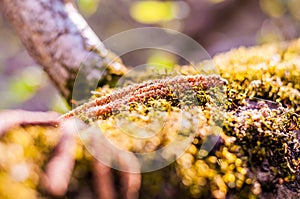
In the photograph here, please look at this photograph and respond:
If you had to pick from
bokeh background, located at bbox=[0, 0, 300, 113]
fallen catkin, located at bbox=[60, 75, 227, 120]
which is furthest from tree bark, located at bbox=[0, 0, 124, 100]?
bokeh background, located at bbox=[0, 0, 300, 113]

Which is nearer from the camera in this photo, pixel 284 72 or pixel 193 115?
pixel 193 115

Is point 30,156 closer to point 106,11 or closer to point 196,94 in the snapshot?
point 196,94

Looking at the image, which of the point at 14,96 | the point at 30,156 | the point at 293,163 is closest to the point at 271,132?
the point at 293,163

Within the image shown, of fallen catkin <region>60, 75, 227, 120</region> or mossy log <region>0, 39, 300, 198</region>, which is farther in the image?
fallen catkin <region>60, 75, 227, 120</region>

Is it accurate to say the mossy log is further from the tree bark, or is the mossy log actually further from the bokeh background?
the bokeh background

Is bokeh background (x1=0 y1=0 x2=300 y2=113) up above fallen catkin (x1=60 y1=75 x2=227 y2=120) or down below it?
below

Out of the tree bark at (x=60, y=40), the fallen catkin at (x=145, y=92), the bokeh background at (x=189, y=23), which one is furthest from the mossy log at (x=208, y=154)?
the bokeh background at (x=189, y=23)

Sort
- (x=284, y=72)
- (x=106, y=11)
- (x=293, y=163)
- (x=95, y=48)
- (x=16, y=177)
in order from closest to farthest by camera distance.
Result: (x=16, y=177) → (x=293, y=163) → (x=284, y=72) → (x=95, y=48) → (x=106, y=11)
